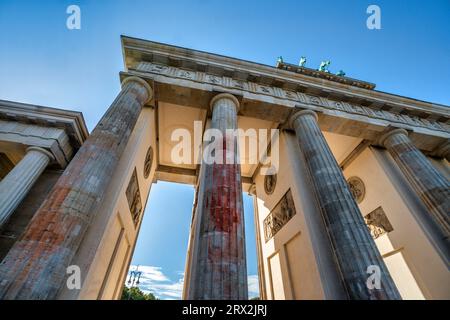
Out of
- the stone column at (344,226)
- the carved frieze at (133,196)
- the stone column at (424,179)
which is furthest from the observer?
the stone column at (424,179)

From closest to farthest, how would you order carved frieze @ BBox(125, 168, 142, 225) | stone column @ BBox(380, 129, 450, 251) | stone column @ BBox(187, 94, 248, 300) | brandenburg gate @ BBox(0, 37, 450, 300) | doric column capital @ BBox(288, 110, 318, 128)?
stone column @ BBox(187, 94, 248, 300) < brandenburg gate @ BBox(0, 37, 450, 300) < carved frieze @ BBox(125, 168, 142, 225) < stone column @ BBox(380, 129, 450, 251) < doric column capital @ BBox(288, 110, 318, 128)

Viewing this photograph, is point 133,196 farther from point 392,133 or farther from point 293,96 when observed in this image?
point 392,133

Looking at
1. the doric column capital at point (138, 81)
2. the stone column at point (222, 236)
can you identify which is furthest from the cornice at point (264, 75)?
the stone column at point (222, 236)

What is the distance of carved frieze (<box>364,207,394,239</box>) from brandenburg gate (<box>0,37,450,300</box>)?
9 centimetres

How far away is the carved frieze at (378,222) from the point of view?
8.19 m

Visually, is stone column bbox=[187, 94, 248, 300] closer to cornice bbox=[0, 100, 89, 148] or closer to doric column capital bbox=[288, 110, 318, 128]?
doric column capital bbox=[288, 110, 318, 128]

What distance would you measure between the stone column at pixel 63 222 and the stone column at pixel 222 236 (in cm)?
230

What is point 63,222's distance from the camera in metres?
3.58

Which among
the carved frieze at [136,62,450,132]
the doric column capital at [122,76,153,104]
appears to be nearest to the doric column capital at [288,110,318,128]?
the carved frieze at [136,62,450,132]

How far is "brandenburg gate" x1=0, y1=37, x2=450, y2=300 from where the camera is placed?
3854mm

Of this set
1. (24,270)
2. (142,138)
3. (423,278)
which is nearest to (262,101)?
(142,138)

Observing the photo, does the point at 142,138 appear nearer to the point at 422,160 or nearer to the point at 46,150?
the point at 46,150

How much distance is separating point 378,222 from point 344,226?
5.37 meters

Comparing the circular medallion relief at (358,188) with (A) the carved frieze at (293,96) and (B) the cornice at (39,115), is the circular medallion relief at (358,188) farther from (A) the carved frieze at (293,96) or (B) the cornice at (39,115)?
(B) the cornice at (39,115)
